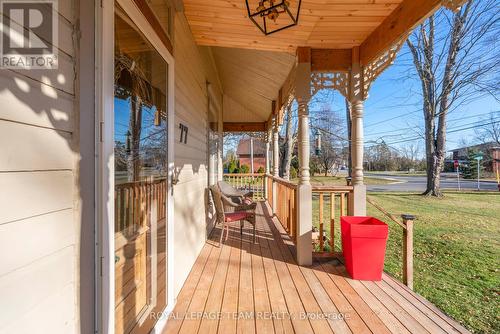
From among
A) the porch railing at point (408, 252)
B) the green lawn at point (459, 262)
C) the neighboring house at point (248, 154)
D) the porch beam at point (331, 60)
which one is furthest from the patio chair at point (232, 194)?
the neighboring house at point (248, 154)

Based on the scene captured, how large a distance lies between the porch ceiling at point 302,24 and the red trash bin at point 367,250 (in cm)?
217

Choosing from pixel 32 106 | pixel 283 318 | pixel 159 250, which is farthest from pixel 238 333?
pixel 32 106

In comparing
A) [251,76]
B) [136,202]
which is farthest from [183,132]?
[251,76]

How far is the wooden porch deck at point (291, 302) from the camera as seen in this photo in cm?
203

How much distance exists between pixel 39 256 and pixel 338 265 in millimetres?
3143

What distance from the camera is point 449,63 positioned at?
1031 centimetres

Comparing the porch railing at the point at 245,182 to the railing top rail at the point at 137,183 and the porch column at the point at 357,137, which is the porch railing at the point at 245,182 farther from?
the railing top rail at the point at 137,183

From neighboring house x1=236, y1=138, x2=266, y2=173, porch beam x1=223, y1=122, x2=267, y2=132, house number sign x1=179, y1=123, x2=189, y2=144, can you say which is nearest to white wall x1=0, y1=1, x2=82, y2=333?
house number sign x1=179, y1=123, x2=189, y2=144

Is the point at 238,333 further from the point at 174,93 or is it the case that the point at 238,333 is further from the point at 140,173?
the point at 174,93

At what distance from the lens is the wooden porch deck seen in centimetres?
203

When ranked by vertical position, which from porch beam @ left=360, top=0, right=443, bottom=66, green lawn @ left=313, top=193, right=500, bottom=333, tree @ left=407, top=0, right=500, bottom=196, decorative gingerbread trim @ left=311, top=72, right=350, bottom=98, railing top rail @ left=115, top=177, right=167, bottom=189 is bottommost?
green lawn @ left=313, top=193, right=500, bottom=333

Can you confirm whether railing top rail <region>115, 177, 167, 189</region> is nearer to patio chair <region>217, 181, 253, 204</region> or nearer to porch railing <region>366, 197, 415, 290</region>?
porch railing <region>366, 197, 415, 290</region>

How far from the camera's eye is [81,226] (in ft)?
3.58

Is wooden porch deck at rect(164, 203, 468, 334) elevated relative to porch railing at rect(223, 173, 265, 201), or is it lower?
lower
